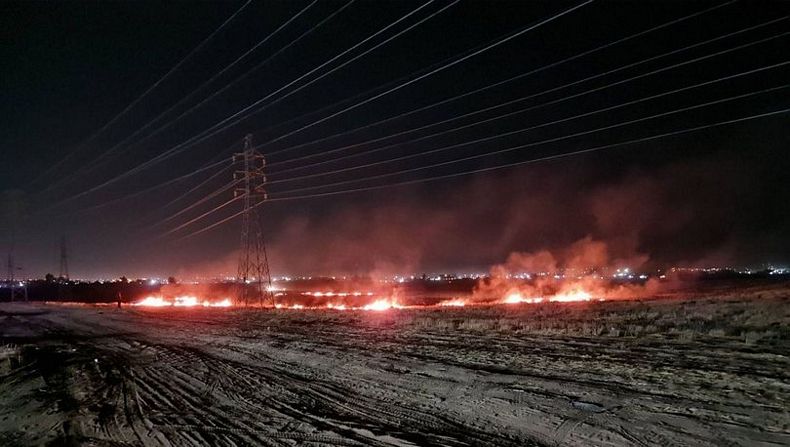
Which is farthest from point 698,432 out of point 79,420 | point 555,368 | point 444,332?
point 444,332

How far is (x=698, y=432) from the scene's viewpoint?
737cm

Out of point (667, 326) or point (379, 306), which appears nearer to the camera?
point (667, 326)

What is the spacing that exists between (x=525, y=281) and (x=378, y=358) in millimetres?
62383

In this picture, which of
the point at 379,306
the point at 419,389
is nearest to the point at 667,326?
the point at 419,389

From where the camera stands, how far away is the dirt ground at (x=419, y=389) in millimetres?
7785

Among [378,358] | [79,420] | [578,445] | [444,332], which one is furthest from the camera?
[444,332]

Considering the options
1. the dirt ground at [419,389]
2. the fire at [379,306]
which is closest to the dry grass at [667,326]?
the dirt ground at [419,389]

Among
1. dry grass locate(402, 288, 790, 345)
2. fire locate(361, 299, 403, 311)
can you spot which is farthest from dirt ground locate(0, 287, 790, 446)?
fire locate(361, 299, 403, 311)

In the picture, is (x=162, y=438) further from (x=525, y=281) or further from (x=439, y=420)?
(x=525, y=281)

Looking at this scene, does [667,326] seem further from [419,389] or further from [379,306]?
[379,306]

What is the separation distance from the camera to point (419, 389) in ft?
34.8

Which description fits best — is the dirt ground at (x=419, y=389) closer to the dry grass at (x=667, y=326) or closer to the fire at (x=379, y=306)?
the dry grass at (x=667, y=326)

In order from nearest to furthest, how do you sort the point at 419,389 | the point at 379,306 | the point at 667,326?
the point at 419,389 < the point at 667,326 < the point at 379,306

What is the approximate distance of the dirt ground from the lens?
7785mm
